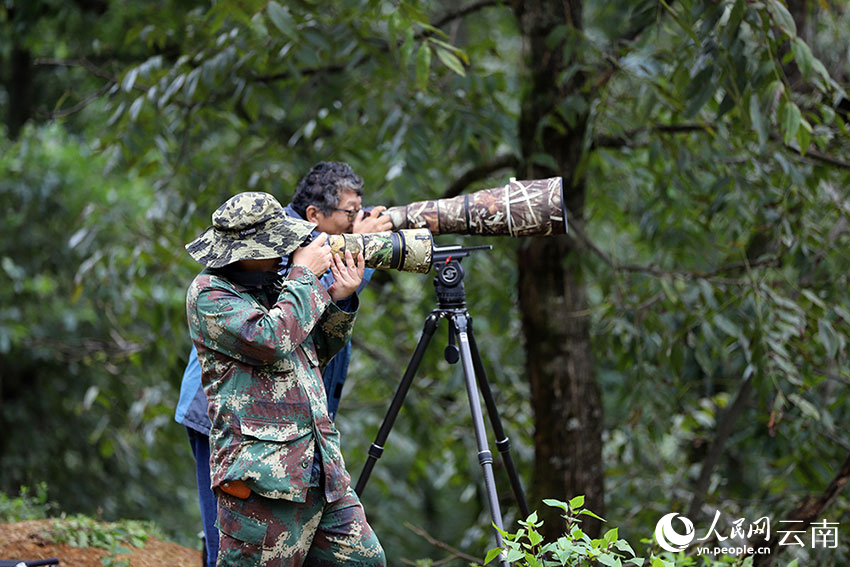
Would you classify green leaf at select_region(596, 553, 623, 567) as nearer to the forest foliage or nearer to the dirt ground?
the forest foliage

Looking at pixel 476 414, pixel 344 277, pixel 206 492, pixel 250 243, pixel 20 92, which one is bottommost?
pixel 20 92

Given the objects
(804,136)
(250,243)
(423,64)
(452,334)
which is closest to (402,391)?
(452,334)

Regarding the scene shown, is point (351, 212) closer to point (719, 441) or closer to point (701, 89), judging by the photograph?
point (701, 89)

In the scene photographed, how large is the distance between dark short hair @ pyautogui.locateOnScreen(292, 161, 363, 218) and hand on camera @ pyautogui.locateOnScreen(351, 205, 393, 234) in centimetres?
10

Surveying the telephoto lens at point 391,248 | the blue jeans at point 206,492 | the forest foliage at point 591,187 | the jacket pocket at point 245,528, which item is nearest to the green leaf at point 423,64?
the forest foliage at point 591,187

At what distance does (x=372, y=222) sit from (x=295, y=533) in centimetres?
113

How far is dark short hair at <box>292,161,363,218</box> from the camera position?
9.32ft

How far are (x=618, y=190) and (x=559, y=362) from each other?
162cm

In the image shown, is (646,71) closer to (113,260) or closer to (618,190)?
(618,190)

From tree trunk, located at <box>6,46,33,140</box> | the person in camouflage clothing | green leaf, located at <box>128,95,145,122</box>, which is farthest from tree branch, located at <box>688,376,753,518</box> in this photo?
tree trunk, located at <box>6,46,33,140</box>

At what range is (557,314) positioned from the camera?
4.11 metres

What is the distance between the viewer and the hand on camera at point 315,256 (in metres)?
2.27

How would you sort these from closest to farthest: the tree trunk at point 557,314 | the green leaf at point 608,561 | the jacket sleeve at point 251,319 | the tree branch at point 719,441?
1. the green leaf at point 608,561
2. the jacket sleeve at point 251,319
3. the tree trunk at point 557,314
4. the tree branch at point 719,441

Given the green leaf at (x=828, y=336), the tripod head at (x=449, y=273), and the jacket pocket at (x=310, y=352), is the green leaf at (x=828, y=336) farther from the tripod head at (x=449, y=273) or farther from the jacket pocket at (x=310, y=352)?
the jacket pocket at (x=310, y=352)
